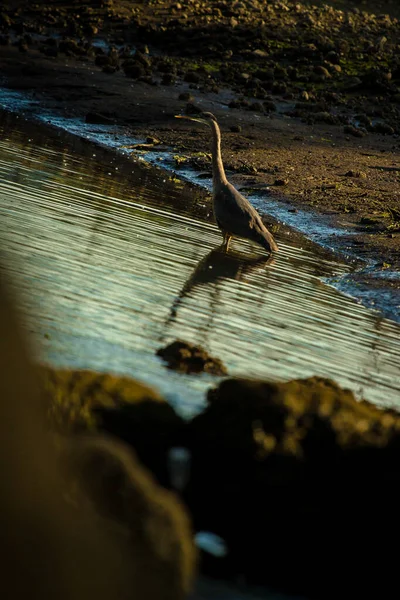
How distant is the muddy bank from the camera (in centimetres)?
583

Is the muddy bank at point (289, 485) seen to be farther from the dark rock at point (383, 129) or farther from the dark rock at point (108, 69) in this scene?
the dark rock at point (108, 69)

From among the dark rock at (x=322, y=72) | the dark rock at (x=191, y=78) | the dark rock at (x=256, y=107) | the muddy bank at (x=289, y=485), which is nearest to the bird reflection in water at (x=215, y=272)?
the muddy bank at (x=289, y=485)

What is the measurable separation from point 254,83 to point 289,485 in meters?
33.3

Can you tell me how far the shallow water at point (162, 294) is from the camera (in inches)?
381

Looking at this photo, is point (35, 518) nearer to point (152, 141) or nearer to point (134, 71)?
point (152, 141)

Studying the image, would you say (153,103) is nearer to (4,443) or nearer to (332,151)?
(332,151)

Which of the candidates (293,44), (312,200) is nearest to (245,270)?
(312,200)

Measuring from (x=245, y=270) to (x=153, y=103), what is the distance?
18544mm

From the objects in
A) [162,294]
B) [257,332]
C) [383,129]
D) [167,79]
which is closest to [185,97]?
[167,79]

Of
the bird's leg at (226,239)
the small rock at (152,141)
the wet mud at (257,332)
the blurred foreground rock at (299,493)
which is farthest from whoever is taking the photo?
the small rock at (152,141)

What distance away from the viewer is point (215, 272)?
1513 cm

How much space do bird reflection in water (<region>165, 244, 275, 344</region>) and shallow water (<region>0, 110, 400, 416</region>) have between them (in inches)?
1.1

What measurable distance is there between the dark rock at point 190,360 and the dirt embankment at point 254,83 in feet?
30.9

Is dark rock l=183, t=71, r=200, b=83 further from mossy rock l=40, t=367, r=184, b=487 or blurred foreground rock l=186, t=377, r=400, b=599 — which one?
blurred foreground rock l=186, t=377, r=400, b=599
